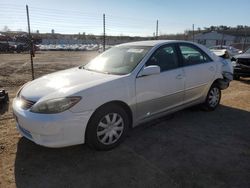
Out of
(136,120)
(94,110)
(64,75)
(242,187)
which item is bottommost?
(242,187)

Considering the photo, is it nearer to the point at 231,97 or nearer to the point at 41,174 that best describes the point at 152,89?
the point at 41,174

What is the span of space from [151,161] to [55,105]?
151cm

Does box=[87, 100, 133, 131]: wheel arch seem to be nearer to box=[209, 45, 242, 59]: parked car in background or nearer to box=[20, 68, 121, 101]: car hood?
box=[20, 68, 121, 101]: car hood

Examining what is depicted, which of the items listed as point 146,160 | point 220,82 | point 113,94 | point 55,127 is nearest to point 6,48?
point 220,82

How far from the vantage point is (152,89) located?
414 cm

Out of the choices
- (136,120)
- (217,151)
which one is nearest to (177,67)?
(136,120)

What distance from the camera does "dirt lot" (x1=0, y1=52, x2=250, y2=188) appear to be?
3025 millimetres

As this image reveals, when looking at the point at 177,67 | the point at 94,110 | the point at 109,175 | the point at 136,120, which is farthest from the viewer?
the point at 177,67

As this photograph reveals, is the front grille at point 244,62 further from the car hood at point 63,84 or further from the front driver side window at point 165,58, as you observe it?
the car hood at point 63,84

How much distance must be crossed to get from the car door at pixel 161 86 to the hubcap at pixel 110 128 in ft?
1.31

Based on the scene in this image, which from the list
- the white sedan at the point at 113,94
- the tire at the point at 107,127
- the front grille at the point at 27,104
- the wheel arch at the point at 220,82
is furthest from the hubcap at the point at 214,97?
the front grille at the point at 27,104

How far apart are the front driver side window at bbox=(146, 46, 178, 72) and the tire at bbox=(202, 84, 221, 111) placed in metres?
1.43

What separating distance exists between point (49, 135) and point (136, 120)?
4.70 feet

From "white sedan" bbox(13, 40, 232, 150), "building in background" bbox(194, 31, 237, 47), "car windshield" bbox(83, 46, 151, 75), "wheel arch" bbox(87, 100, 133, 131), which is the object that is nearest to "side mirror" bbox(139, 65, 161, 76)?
"white sedan" bbox(13, 40, 232, 150)
